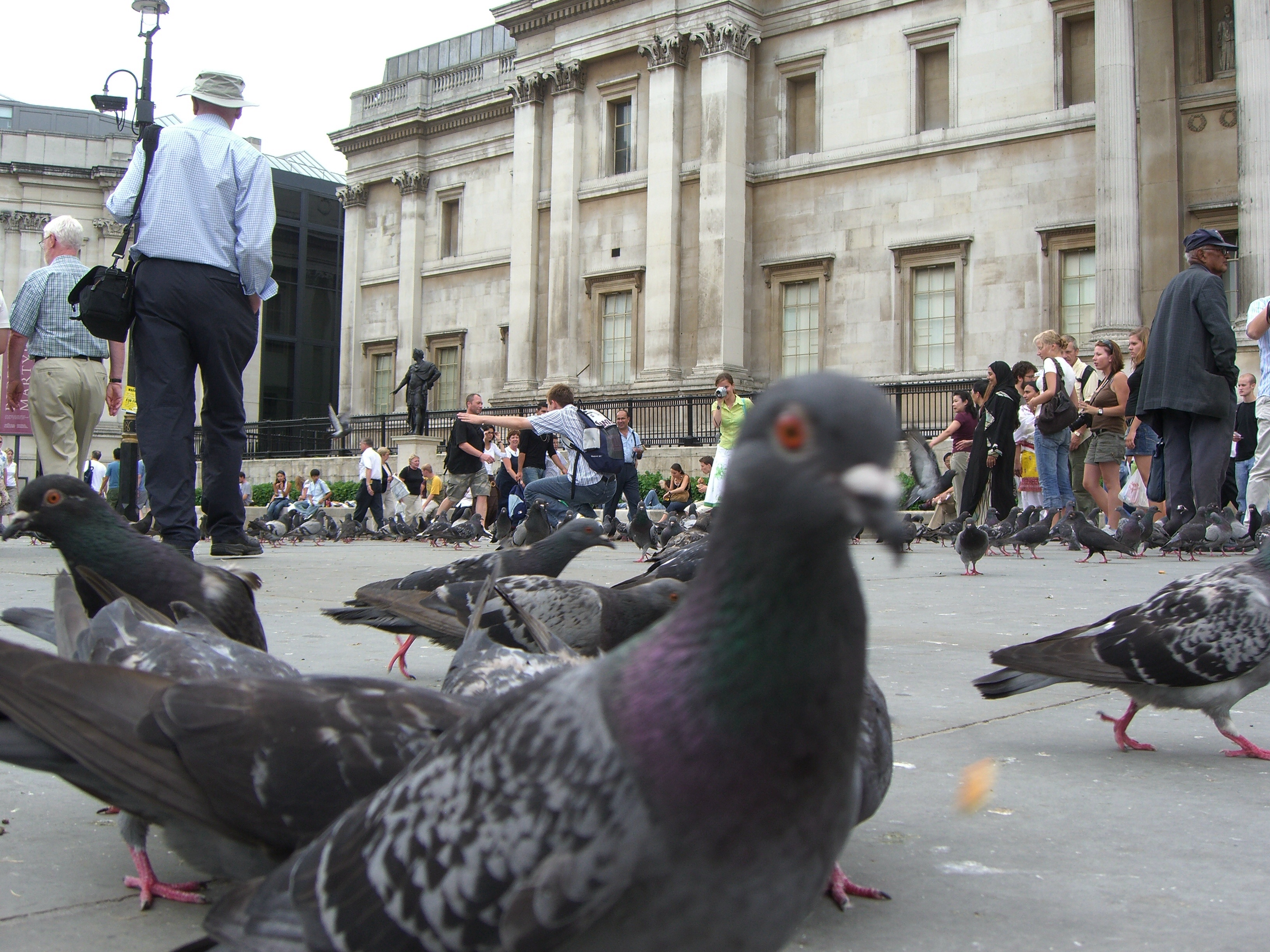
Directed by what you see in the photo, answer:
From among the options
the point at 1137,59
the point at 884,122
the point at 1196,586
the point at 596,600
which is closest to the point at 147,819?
the point at 596,600

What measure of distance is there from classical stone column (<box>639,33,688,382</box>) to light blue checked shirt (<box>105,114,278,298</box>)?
2121cm

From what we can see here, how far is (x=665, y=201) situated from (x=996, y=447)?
52.4 feet

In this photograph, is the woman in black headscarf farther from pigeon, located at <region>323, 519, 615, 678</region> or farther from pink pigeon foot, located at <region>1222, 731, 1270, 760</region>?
pink pigeon foot, located at <region>1222, 731, 1270, 760</region>

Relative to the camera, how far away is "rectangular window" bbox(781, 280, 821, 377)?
27641 millimetres

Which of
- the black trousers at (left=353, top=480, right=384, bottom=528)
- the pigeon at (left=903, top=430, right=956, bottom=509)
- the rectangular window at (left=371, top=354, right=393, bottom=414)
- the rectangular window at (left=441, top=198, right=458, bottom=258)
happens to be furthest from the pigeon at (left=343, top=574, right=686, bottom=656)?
the rectangular window at (left=371, top=354, right=393, bottom=414)

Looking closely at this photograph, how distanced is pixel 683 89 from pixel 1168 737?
26.6 meters

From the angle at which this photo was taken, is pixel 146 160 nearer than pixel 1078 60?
Yes

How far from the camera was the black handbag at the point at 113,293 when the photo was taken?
6.45 m

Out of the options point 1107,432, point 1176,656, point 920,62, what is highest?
point 920,62

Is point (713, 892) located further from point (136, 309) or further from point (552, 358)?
point (552, 358)

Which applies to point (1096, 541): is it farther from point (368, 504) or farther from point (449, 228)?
point (449, 228)

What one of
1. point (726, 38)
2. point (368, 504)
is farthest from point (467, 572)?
point (726, 38)

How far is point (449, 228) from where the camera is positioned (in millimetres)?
36656

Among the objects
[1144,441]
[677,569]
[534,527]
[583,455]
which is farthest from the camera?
[1144,441]
